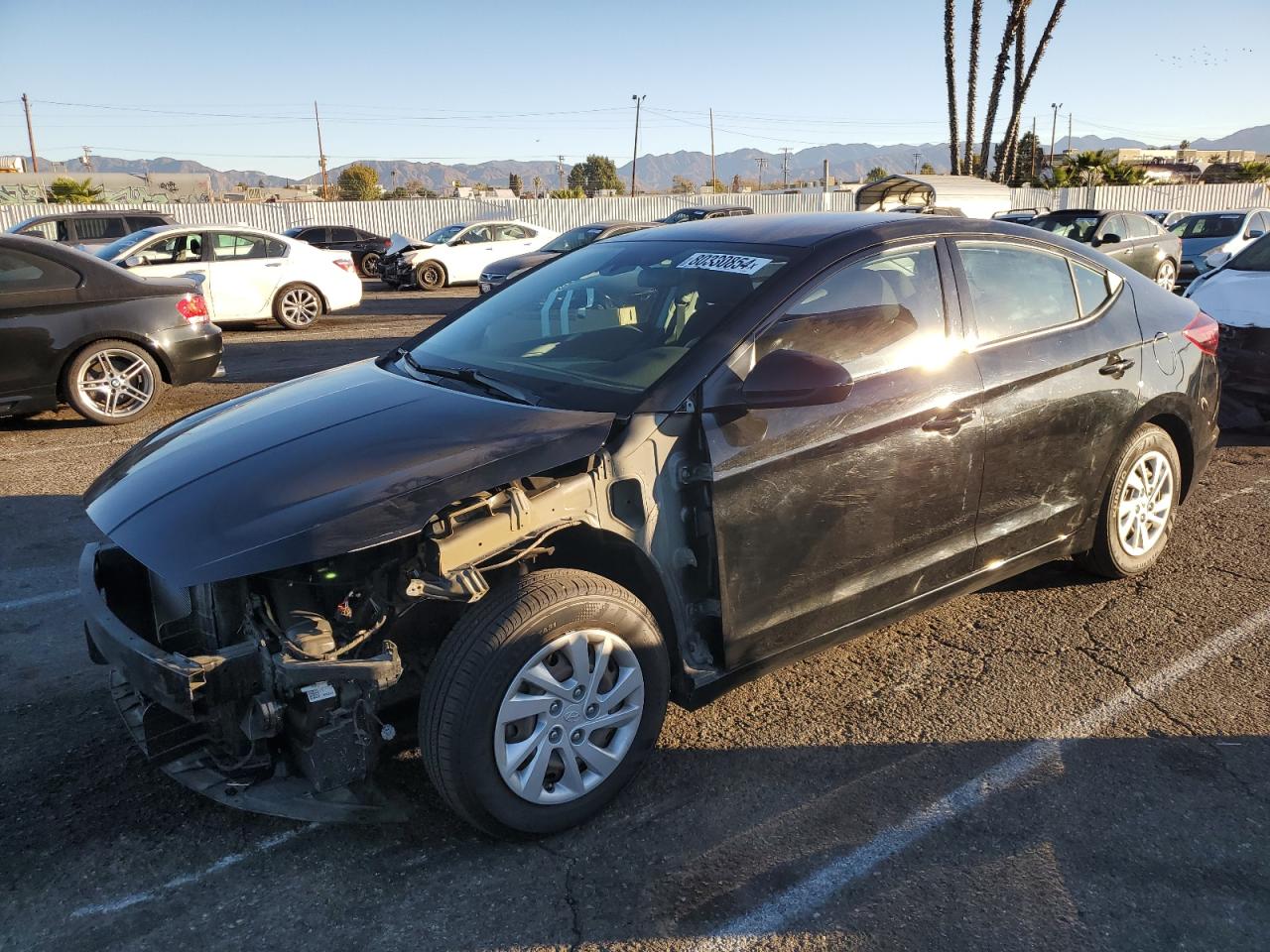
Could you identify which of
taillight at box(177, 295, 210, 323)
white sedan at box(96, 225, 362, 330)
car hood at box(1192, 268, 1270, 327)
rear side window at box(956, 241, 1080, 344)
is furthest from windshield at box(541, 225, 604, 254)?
rear side window at box(956, 241, 1080, 344)

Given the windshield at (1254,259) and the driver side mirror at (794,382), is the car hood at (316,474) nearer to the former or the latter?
the driver side mirror at (794,382)

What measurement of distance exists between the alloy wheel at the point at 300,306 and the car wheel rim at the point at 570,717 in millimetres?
12959

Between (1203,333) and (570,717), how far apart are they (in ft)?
12.0

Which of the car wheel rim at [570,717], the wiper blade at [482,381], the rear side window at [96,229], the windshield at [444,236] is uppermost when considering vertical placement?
the rear side window at [96,229]

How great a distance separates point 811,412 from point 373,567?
56.1 inches

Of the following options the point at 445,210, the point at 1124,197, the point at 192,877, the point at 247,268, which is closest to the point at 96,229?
the point at 247,268

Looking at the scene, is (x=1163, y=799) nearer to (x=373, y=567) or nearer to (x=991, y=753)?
(x=991, y=753)

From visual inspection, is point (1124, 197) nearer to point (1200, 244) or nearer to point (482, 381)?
point (1200, 244)

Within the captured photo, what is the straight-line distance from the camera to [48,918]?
8.34ft

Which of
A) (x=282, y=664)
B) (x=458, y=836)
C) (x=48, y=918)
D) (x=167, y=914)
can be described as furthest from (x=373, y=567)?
(x=48, y=918)

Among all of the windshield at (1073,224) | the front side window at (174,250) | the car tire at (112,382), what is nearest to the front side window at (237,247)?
the front side window at (174,250)

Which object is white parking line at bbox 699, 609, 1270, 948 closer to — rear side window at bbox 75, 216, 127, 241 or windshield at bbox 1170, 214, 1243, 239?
windshield at bbox 1170, 214, 1243, 239

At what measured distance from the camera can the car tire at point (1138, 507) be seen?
4316 mm

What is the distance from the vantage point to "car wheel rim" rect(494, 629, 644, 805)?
8.83 feet
